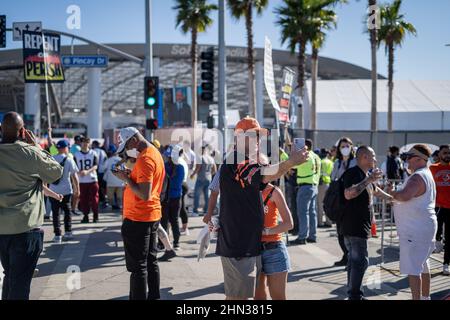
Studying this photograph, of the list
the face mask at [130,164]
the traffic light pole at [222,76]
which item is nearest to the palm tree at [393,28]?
the traffic light pole at [222,76]

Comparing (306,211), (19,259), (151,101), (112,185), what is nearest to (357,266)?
(19,259)

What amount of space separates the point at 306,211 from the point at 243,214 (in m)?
6.05

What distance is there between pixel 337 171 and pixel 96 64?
41.4ft

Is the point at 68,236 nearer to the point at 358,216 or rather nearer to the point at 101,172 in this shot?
the point at 101,172

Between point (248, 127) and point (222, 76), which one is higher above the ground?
point (222, 76)

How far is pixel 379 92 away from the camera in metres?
33.8

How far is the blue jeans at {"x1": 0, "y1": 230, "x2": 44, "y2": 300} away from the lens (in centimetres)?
467

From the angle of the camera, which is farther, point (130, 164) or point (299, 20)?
point (299, 20)

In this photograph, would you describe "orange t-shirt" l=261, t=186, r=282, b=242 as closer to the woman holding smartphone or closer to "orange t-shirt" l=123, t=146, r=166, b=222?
the woman holding smartphone

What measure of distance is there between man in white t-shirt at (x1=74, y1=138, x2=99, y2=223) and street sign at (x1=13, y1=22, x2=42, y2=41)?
495cm

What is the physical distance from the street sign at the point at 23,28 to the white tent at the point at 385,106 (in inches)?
719

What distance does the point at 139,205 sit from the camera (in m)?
5.48
